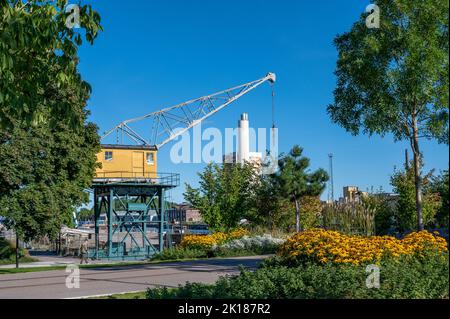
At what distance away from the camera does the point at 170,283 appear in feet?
51.8

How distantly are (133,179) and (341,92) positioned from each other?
26.4m

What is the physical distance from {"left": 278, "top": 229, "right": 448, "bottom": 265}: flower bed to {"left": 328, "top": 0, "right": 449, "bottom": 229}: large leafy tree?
4239mm

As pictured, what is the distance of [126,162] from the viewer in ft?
147

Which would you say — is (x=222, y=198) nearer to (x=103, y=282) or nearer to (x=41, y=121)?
(x=103, y=282)

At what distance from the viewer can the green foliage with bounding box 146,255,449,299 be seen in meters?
9.74

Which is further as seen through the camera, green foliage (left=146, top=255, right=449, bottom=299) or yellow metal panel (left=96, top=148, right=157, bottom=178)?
yellow metal panel (left=96, top=148, right=157, bottom=178)

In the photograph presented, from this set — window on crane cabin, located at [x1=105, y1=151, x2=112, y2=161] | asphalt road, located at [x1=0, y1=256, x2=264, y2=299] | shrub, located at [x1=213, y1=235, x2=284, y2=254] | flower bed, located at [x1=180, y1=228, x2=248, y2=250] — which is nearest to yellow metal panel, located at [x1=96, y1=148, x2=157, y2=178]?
window on crane cabin, located at [x1=105, y1=151, x2=112, y2=161]

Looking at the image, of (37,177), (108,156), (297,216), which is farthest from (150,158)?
(37,177)

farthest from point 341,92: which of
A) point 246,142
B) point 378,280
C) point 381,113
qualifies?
point 246,142

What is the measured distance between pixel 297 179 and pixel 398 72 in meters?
25.4

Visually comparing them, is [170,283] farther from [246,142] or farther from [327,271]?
[246,142]

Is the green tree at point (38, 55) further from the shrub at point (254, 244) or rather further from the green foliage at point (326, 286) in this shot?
the shrub at point (254, 244)

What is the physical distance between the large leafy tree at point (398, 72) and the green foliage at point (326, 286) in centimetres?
733

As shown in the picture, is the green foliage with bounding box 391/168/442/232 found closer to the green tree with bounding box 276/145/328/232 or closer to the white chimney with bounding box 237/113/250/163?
the green tree with bounding box 276/145/328/232
